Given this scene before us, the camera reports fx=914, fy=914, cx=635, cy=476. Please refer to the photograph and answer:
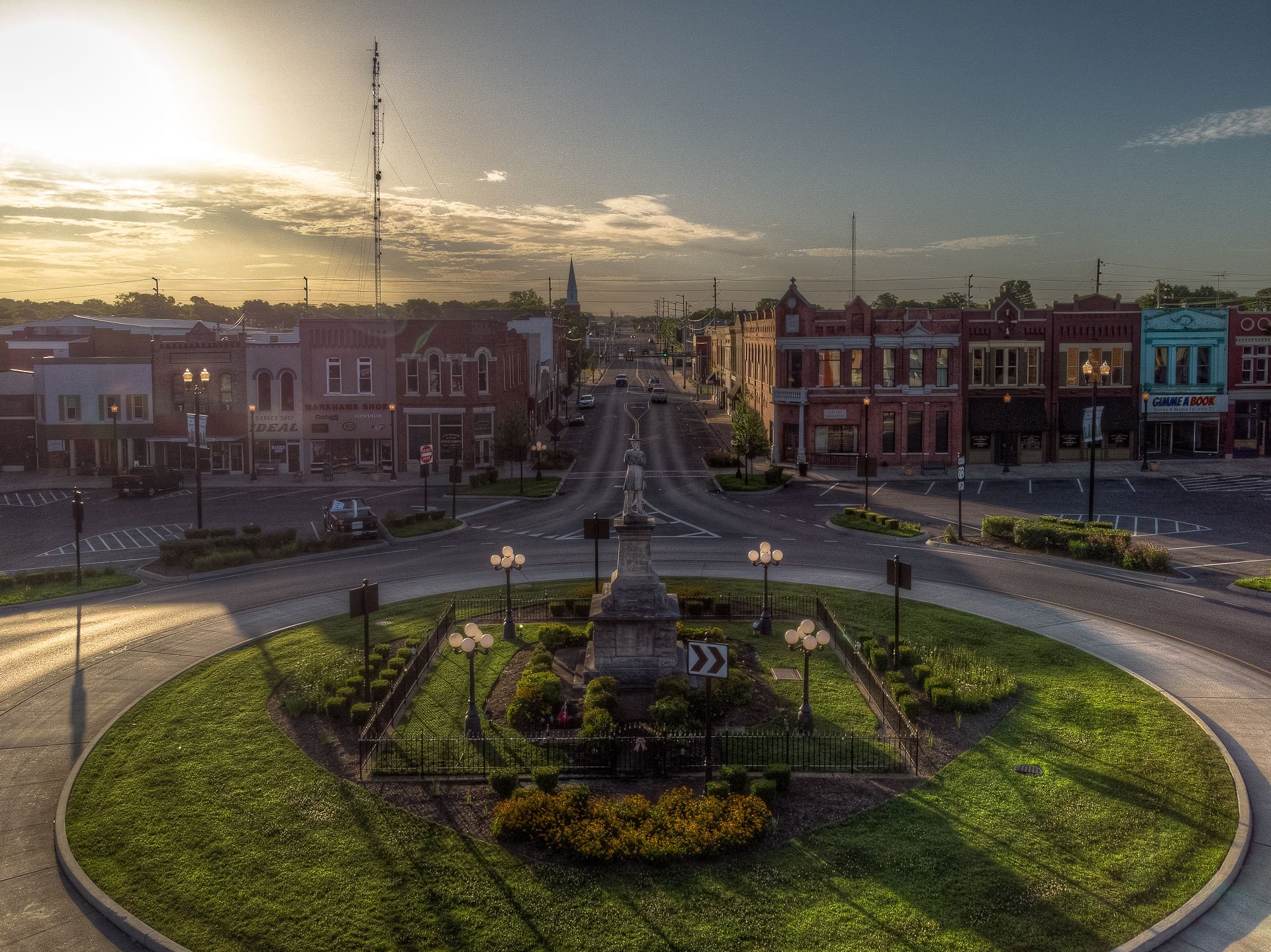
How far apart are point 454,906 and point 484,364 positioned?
4925 cm

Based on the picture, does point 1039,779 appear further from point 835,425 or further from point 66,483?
point 66,483

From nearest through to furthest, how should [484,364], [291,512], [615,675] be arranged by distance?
[615,675] → [291,512] → [484,364]

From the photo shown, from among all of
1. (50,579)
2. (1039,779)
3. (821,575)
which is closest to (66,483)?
(50,579)

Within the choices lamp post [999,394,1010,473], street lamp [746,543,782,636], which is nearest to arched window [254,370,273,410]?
street lamp [746,543,782,636]

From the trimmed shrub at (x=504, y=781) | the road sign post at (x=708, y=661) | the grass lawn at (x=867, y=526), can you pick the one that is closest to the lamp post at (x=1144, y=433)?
the grass lawn at (x=867, y=526)

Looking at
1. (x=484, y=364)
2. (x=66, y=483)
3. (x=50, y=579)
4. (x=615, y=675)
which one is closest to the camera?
(x=615, y=675)

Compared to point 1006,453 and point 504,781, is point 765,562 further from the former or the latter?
point 1006,453

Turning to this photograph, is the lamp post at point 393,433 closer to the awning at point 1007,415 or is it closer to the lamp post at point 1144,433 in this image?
the awning at point 1007,415

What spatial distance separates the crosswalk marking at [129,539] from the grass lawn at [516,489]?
14139 millimetres

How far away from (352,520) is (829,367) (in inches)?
1332

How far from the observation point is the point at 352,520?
37.1 meters

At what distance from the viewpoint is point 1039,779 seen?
15.5 meters

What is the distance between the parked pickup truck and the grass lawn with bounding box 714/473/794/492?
30592 millimetres

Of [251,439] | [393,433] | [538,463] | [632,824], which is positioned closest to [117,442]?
[251,439]
